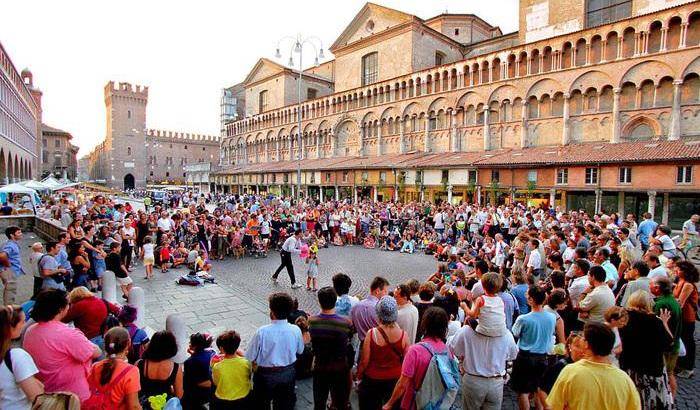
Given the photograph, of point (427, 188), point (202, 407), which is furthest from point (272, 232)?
point (427, 188)

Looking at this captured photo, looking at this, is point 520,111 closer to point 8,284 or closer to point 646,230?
point 646,230

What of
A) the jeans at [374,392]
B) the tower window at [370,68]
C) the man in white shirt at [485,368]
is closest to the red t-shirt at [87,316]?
the jeans at [374,392]

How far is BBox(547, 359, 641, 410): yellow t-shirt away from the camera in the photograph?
8.93ft

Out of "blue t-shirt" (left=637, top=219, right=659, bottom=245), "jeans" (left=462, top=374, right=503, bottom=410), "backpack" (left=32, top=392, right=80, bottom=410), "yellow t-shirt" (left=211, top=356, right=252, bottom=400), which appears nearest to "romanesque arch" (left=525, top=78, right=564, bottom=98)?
"blue t-shirt" (left=637, top=219, right=659, bottom=245)

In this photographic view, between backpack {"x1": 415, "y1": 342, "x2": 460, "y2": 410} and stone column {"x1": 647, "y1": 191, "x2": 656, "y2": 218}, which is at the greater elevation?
stone column {"x1": 647, "y1": 191, "x2": 656, "y2": 218}

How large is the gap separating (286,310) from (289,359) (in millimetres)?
514

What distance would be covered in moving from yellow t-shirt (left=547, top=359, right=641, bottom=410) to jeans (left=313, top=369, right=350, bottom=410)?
83.1 inches

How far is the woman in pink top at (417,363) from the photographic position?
3457mm

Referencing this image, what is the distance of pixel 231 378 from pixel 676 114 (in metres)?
29.8

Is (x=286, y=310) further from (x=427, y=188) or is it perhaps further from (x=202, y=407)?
(x=427, y=188)

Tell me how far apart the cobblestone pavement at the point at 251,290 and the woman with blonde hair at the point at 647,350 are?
4.74 ft

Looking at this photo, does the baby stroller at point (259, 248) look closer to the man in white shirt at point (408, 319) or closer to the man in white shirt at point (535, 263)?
the man in white shirt at point (535, 263)

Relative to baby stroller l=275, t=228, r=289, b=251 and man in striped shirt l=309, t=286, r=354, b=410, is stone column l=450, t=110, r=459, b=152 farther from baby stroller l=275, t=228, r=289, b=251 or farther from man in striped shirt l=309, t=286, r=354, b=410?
man in striped shirt l=309, t=286, r=354, b=410

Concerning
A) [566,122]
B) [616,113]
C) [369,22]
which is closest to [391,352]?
[616,113]
